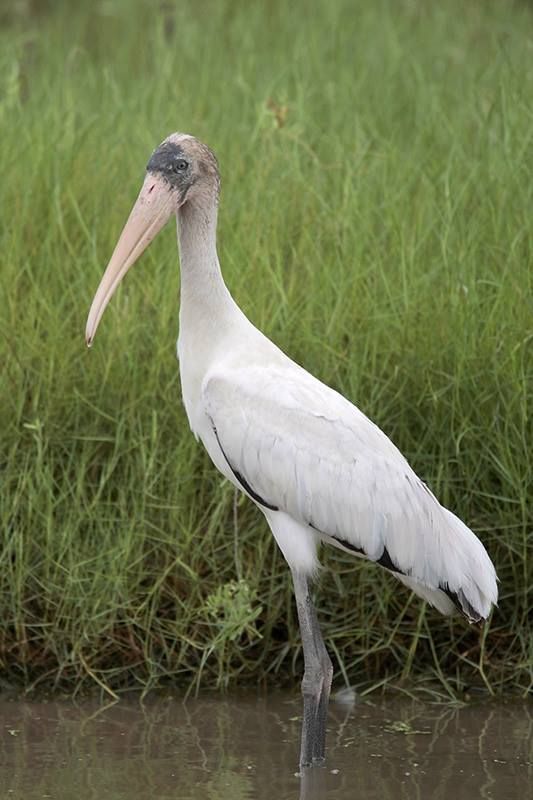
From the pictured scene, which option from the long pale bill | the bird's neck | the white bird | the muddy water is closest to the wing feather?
the white bird

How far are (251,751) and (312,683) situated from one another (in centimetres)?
35

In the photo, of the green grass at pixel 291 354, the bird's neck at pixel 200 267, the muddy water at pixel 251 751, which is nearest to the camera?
the muddy water at pixel 251 751

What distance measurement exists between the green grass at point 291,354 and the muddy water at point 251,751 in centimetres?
14

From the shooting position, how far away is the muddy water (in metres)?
4.40

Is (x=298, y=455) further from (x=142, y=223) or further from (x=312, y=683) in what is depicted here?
(x=142, y=223)

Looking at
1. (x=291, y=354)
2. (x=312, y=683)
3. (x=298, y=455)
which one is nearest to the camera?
(x=298, y=455)

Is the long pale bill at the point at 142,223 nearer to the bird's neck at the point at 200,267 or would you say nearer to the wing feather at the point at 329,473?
the bird's neck at the point at 200,267

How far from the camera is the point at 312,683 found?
454cm

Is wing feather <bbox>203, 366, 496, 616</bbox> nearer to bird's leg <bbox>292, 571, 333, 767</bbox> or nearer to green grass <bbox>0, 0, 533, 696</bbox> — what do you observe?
bird's leg <bbox>292, 571, 333, 767</bbox>

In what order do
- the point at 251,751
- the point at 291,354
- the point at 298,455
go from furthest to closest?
1. the point at 291,354
2. the point at 251,751
3. the point at 298,455

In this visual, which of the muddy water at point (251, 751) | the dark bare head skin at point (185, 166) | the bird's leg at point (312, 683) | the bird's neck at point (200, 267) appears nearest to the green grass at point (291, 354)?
the muddy water at point (251, 751)

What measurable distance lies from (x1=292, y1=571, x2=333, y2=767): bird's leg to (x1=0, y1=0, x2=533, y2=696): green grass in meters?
0.28

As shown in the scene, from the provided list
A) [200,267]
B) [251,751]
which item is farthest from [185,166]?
[251,751]

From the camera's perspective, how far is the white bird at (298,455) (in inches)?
174
